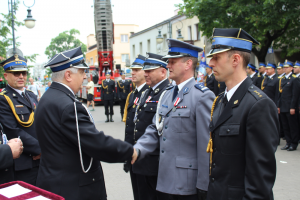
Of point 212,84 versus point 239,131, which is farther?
point 212,84

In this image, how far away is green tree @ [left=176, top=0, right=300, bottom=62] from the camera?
530 inches

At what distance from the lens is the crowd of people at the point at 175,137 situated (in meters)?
1.99

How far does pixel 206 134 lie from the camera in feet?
8.91

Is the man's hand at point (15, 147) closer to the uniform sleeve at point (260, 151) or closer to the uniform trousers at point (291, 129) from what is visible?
the uniform sleeve at point (260, 151)

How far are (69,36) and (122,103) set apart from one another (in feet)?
250

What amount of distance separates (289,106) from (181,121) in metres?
6.78

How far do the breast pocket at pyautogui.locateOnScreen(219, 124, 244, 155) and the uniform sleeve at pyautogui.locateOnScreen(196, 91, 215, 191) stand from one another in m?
0.59

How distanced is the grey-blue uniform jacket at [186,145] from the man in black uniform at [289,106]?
20.3ft

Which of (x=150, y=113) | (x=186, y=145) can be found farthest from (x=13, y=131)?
(x=186, y=145)

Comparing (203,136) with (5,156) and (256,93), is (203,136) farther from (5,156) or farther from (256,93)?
(5,156)

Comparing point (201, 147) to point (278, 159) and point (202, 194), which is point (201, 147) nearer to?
point (202, 194)

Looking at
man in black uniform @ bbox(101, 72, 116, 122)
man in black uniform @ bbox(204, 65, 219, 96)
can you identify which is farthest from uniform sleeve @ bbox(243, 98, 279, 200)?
man in black uniform @ bbox(101, 72, 116, 122)

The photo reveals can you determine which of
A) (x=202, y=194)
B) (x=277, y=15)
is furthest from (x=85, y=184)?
(x=277, y=15)

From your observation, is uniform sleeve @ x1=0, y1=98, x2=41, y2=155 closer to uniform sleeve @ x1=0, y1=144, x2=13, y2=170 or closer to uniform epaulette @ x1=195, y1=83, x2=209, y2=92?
uniform sleeve @ x1=0, y1=144, x2=13, y2=170
